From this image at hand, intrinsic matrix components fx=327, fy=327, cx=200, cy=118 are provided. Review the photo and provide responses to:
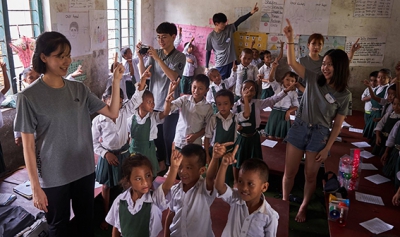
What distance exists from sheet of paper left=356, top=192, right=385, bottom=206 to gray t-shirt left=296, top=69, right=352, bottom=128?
79 cm

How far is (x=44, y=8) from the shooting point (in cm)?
419

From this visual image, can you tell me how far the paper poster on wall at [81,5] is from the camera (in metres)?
4.55

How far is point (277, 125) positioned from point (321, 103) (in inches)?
75.2

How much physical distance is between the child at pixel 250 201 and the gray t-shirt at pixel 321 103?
98cm

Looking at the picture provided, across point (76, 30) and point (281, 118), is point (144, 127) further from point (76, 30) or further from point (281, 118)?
point (76, 30)

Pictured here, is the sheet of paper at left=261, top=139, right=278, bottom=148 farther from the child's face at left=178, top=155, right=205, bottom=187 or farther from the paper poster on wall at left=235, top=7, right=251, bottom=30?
the paper poster on wall at left=235, top=7, right=251, bottom=30

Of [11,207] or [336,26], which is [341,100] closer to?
[11,207]

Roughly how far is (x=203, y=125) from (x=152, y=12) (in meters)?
4.74

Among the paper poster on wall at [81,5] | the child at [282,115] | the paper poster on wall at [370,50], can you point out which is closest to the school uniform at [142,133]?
the child at [282,115]

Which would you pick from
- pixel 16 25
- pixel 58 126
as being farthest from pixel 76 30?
pixel 58 126

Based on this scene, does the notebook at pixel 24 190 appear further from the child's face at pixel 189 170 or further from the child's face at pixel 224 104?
the child's face at pixel 224 104

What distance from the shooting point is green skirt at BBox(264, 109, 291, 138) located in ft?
14.6

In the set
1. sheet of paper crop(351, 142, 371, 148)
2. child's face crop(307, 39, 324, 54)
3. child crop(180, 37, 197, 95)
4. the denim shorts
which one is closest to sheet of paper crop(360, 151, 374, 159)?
sheet of paper crop(351, 142, 371, 148)

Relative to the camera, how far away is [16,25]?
3.90 m
